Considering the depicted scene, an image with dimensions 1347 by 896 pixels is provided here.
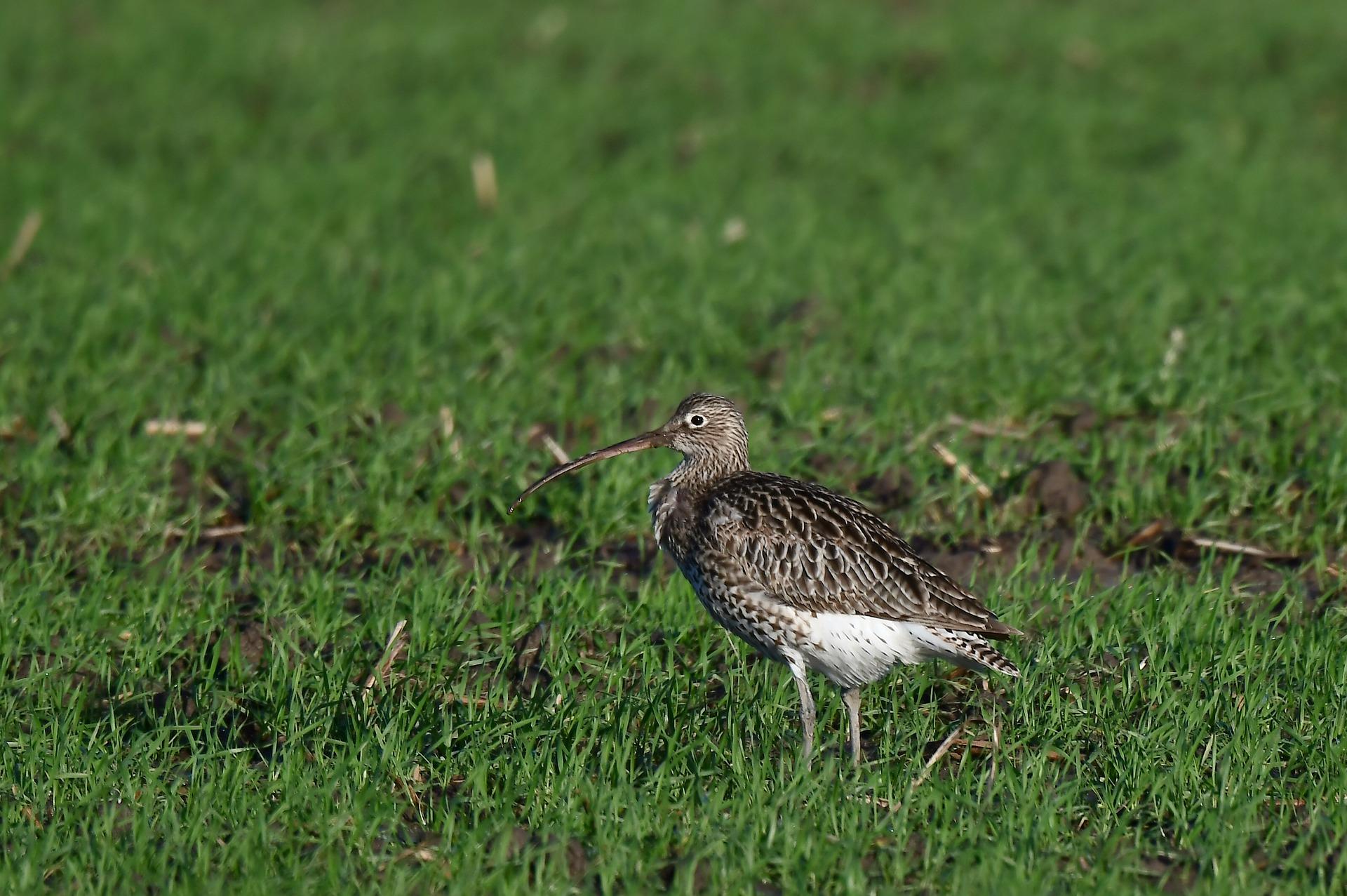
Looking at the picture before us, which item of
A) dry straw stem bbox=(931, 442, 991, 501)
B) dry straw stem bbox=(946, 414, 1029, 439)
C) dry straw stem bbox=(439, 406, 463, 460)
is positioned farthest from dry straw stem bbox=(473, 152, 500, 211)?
dry straw stem bbox=(931, 442, 991, 501)

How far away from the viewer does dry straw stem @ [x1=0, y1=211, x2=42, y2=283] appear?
1215 centimetres

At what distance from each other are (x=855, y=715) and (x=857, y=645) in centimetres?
25

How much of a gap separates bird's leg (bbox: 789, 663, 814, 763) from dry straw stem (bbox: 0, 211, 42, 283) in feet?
25.0

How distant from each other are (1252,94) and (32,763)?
1384cm

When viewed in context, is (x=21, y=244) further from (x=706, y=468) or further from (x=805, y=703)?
(x=805, y=703)

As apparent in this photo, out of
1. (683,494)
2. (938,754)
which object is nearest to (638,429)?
(683,494)

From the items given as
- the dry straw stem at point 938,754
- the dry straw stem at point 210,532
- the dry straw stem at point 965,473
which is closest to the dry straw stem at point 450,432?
the dry straw stem at point 210,532

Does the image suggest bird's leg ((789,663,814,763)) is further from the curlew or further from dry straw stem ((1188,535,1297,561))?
dry straw stem ((1188,535,1297,561))

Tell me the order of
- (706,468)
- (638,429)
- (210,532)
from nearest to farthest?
(706,468) → (210,532) → (638,429)

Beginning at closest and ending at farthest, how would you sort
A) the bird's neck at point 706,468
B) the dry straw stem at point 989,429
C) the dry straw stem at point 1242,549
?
the bird's neck at point 706,468 → the dry straw stem at point 1242,549 → the dry straw stem at point 989,429

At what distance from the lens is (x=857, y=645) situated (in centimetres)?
624

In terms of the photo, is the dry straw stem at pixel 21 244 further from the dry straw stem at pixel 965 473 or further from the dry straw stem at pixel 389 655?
the dry straw stem at pixel 965 473

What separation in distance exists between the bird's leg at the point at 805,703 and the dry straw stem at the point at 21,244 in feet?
25.0

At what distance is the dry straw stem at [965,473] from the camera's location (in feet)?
27.6
